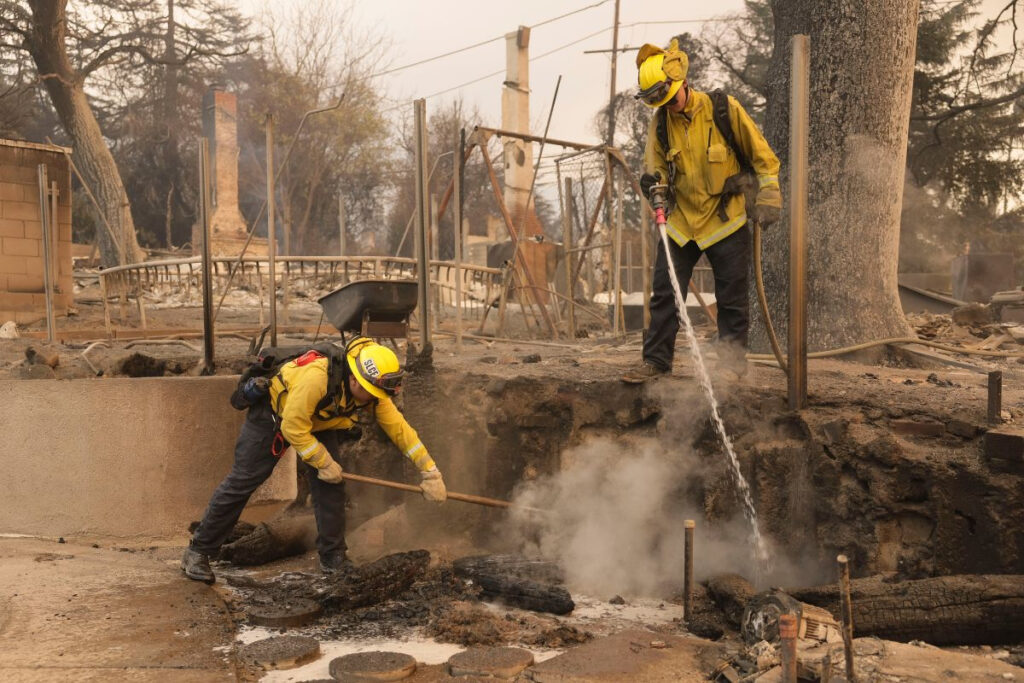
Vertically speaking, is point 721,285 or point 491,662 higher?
point 721,285

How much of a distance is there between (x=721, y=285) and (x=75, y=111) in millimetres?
13992

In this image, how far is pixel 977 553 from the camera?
4.14 metres

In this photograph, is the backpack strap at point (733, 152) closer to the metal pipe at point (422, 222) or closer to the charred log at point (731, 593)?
the charred log at point (731, 593)

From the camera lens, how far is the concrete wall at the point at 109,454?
19.9 ft

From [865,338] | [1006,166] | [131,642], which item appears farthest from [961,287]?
[131,642]

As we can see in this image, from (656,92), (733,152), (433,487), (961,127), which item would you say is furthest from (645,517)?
(961,127)

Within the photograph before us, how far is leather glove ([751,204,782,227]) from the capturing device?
15.1 feet

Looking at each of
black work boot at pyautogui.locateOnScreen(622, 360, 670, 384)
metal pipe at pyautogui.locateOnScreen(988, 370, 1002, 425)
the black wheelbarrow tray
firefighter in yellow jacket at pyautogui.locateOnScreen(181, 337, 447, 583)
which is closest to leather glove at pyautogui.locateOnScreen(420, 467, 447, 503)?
firefighter in yellow jacket at pyautogui.locateOnScreen(181, 337, 447, 583)

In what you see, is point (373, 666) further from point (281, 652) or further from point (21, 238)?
point (21, 238)

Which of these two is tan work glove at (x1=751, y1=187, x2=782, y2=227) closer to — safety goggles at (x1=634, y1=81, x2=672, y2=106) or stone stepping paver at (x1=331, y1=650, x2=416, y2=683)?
safety goggles at (x1=634, y1=81, x2=672, y2=106)

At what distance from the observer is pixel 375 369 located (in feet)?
15.2

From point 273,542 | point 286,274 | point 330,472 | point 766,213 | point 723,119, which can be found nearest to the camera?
point 766,213

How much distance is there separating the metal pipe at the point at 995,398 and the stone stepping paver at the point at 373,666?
2931 mm

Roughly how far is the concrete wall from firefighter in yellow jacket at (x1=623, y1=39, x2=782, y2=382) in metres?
3.34
